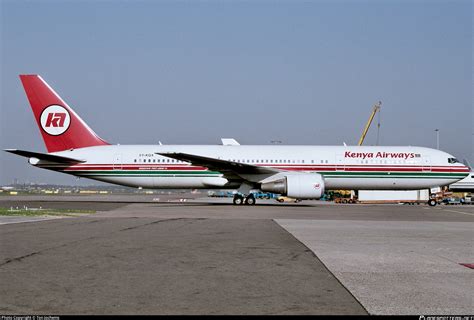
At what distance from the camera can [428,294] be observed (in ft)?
19.1

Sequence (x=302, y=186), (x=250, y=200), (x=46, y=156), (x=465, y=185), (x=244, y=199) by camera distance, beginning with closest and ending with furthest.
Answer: (x=302, y=186) < (x=46, y=156) < (x=250, y=200) < (x=244, y=199) < (x=465, y=185)

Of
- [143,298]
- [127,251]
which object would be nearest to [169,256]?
[127,251]

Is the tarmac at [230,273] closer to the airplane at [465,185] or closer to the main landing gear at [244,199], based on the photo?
the main landing gear at [244,199]

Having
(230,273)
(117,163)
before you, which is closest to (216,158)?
(117,163)

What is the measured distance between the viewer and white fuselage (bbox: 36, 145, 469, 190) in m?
30.6

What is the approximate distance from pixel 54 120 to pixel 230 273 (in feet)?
90.2

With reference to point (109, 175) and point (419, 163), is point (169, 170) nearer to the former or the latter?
point (109, 175)

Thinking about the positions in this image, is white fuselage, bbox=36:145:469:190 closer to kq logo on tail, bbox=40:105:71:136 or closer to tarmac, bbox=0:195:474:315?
kq logo on tail, bbox=40:105:71:136

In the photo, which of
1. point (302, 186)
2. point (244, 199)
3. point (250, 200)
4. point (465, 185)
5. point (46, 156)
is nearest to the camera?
point (302, 186)

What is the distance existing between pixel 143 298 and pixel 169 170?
998 inches

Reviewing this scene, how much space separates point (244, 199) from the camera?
32.0 meters

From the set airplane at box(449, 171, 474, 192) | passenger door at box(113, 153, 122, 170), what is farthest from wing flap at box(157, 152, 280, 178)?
airplane at box(449, 171, 474, 192)

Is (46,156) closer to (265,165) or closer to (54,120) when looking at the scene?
(54,120)

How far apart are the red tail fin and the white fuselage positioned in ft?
2.75
